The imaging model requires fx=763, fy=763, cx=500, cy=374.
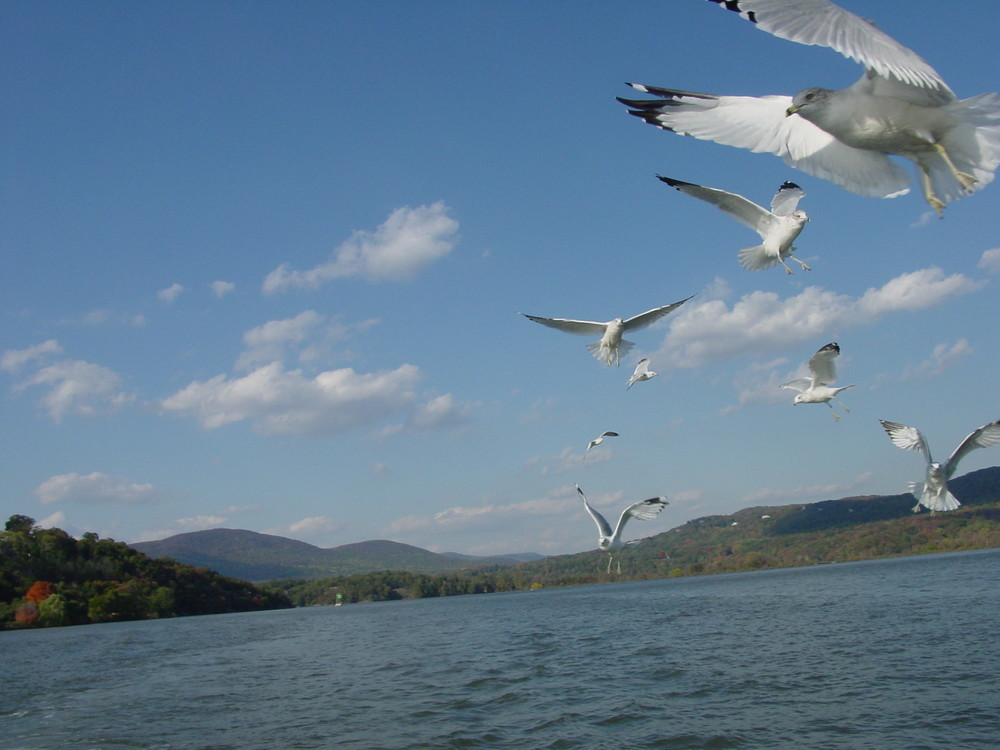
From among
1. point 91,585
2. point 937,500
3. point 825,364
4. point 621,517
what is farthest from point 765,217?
point 91,585

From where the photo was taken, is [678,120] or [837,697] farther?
[837,697]

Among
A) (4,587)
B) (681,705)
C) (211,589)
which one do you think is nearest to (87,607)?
(4,587)

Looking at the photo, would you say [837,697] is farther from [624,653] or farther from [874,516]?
[874,516]

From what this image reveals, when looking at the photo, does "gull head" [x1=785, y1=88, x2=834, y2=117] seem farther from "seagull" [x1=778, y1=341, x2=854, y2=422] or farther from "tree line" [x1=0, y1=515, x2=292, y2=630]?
"tree line" [x1=0, y1=515, x2=292, y2=630]

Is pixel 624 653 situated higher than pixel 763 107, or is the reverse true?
pixel 763 107

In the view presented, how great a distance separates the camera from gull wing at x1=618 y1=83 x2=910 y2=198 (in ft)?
18.1

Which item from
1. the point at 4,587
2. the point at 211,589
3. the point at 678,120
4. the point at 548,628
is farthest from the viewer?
the point at 211,589

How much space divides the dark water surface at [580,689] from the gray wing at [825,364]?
5757 mm

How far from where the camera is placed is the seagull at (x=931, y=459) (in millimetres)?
12336

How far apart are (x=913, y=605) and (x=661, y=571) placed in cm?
12807

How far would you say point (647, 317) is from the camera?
1605cm

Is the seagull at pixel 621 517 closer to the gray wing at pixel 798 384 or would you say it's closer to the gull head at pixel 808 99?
the gray wing at pixel 798 384

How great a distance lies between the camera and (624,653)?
82.4ft

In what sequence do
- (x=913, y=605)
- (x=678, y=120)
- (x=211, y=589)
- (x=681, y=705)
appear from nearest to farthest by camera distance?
(x=678, y=120) < (x=681, y=705) < (x=913, y=605) < (x=211, y=589)
